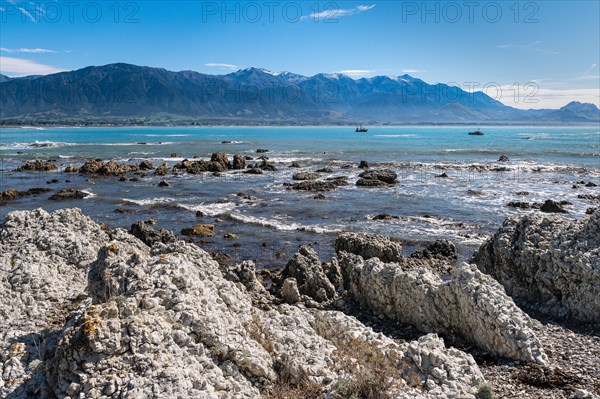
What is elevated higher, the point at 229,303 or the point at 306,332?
the point at 229,303

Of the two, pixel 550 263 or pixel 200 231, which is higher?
pixel 550 263

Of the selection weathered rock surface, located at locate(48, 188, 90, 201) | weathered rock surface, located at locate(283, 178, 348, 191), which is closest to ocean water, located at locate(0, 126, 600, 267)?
weathered rock surface, located at locate(48, 188, 90, 201)

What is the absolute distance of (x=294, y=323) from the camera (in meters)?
11.0

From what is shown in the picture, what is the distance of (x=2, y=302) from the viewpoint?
1166cm

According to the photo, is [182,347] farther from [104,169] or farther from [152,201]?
[104,169]

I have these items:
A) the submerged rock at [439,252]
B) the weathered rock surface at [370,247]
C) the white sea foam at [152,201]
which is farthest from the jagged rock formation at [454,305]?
the white sea foam at [152,201]

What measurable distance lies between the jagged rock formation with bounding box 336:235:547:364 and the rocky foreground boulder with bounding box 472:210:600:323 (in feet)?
7.70

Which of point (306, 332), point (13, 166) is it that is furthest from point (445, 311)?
point (13, 166)

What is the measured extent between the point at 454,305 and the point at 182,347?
712 cm

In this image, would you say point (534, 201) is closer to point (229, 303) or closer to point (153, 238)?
point (153, 238)

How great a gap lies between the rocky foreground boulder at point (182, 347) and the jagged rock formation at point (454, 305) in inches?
74.1

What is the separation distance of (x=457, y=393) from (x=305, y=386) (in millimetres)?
2590

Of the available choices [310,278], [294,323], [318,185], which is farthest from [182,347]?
[318,185]

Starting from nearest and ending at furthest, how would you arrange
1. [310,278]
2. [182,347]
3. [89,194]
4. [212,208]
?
1. [182,347]
2. [310,278]
3. [212,208]
4. [89,194]
